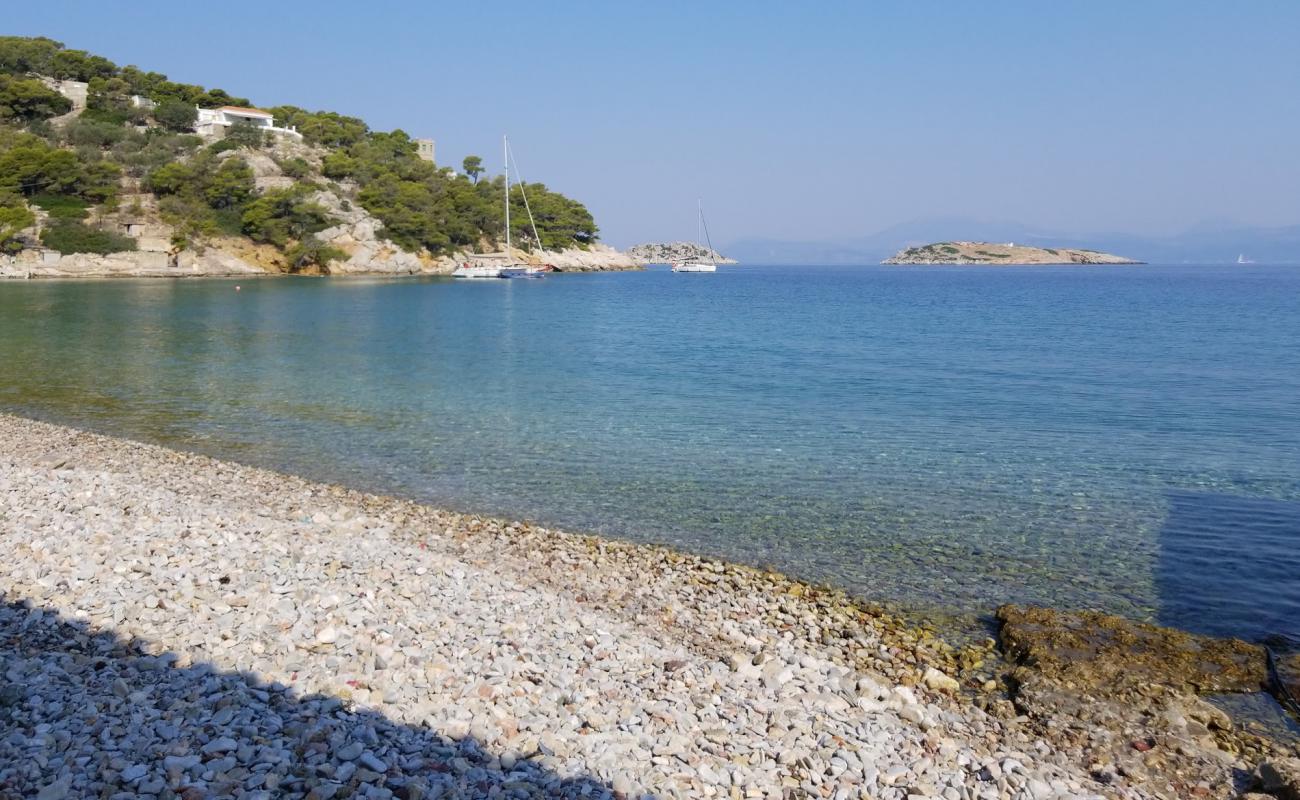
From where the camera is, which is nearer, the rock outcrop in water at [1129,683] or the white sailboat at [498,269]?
the rock outcrop in water at [1129,683]

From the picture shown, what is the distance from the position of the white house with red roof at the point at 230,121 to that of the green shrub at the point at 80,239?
94.8 feet

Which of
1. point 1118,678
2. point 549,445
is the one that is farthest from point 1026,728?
point 549,445

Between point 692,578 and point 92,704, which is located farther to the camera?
point 692,578

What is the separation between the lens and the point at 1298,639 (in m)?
8.44

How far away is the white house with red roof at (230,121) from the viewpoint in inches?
4122

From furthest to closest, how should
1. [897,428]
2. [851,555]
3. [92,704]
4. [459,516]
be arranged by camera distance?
[897,428] → [459,516] → [851,555] → [92,704]

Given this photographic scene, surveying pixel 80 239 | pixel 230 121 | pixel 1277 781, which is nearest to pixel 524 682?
pixel 1277 781

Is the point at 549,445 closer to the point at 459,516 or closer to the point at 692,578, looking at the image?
the point at 459,516

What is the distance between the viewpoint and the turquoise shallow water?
35.1ft

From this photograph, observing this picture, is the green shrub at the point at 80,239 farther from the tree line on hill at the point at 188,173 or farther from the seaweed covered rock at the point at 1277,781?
the seaweed covered rock at the point at 1277,781

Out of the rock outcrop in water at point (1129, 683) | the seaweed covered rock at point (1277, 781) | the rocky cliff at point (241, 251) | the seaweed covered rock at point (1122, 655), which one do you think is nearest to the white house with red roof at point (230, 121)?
the rocky cliff at point (241, 251)

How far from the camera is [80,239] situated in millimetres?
76500

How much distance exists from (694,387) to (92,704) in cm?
1980

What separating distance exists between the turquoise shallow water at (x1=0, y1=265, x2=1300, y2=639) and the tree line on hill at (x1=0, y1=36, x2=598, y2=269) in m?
45.8
